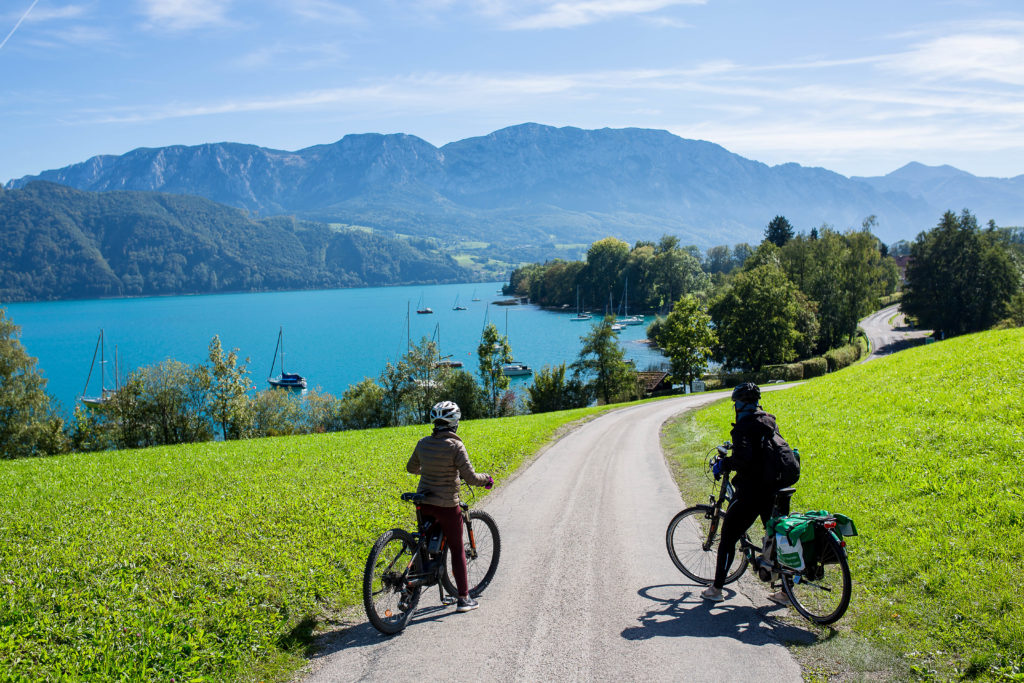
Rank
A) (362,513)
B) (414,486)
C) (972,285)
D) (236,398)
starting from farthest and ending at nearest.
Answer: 1. (972,285)
2. (236,398)
3. (414,486)
4. (362,513)

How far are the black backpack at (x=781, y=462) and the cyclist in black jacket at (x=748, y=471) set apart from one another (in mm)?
41

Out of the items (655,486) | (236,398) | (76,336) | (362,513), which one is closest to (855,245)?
(236,398)

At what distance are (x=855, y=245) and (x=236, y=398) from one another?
87.1m

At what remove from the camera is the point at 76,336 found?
6614 inches

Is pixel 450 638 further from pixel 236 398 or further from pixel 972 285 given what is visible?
pixel 972 285

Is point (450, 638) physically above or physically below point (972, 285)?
below

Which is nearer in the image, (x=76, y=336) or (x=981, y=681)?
(x=981, y=681)

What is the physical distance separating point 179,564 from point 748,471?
24.0 feet

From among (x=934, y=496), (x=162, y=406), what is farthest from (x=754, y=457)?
(x=162, y=406)

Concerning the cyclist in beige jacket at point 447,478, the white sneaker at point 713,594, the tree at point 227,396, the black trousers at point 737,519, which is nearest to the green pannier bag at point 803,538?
the black trousers at point 737,519

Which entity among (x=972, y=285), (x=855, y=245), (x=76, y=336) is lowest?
(x=76, y=336)

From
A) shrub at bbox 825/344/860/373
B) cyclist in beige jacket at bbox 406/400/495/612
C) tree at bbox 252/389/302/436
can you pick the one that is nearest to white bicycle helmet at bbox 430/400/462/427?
cyclist in beige jacket at bbox 406/400/495/612

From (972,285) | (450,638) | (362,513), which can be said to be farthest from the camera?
(972,285)

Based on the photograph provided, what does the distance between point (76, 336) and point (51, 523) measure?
194230 millimetres
